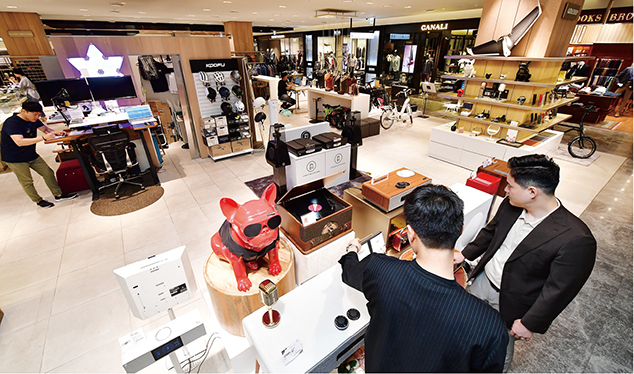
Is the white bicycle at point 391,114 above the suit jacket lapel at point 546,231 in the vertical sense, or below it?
below

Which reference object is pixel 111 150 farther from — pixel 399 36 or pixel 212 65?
pixel 399 36

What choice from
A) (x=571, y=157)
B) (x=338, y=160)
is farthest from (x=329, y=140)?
(x=571, y=157)

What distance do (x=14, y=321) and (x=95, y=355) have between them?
3.63 feet

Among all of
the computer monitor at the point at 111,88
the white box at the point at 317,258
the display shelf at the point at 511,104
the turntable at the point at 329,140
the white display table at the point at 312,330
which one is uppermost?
the computer monitor at the point at 111,88

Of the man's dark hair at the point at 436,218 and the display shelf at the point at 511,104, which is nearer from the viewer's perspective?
the man's dark hair at the point at 436,218

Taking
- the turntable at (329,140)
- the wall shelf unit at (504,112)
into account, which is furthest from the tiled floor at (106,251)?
the turntable at (329,140)

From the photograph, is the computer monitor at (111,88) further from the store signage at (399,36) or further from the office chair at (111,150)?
the store signage at (399,36)

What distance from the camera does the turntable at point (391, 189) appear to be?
2.40 m

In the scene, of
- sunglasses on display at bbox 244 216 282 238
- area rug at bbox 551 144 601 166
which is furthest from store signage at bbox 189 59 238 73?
area rug at bbox 551 144 601 166

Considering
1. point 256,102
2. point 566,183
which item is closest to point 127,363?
point 256,102

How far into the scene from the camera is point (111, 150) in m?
4.41

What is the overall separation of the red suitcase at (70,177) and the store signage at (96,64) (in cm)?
169

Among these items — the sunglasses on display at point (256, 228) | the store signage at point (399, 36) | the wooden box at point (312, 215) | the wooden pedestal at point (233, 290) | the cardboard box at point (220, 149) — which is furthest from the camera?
the store signage at point (399, 36)

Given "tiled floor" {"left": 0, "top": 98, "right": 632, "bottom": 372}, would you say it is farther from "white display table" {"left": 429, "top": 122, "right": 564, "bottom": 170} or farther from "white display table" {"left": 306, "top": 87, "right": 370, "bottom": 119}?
"white display table" {"left": 306, "top": 87, "right": 370, "bottom": 119}
